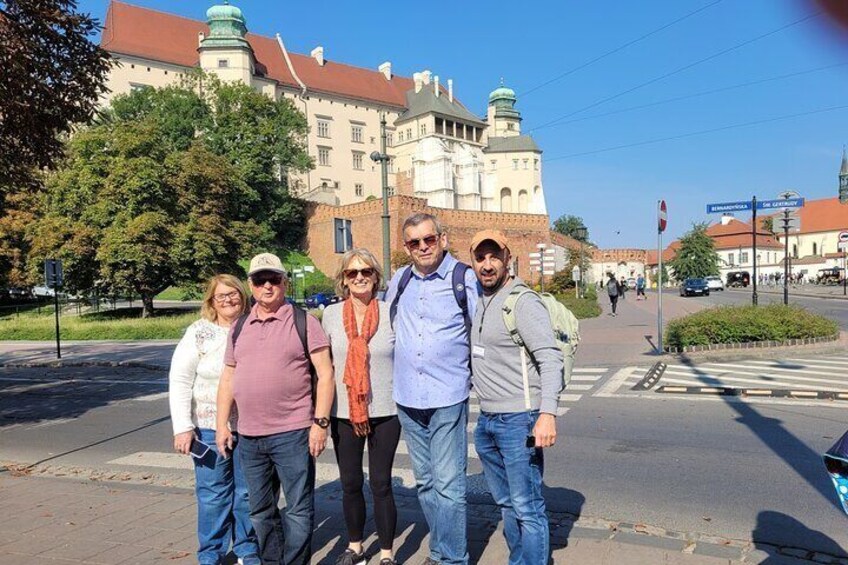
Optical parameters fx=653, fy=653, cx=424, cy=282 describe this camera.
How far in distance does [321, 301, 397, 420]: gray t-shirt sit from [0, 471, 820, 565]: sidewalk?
43.1 inches

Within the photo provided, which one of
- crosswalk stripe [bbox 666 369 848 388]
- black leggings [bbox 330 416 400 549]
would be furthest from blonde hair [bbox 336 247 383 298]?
crosswalk stripe [bbox 666 369 848 388]

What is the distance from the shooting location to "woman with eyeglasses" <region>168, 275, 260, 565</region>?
4219mm

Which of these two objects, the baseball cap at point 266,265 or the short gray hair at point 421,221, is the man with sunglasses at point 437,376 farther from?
the baseball cap at point 266,265

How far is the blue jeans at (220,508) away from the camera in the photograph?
166 inches

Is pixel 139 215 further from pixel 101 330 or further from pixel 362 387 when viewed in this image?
pixel 362 387

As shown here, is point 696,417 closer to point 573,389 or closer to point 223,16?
point 573,389

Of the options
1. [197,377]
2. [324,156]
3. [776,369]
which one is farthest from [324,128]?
[197,377]

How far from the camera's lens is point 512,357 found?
12.0 ft

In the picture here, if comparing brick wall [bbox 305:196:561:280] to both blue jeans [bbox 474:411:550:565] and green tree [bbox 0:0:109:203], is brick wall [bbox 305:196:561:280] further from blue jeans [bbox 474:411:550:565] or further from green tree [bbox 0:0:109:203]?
blue jeans [bbox 474:411:550:565]

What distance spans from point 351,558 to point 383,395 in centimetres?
111

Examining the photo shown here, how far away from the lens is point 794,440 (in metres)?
7.20

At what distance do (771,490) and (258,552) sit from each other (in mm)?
4235

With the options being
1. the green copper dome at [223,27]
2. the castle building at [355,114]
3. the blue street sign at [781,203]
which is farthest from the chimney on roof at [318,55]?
the blue street sign at [781,203]

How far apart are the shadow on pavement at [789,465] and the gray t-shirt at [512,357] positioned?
2253 mm
